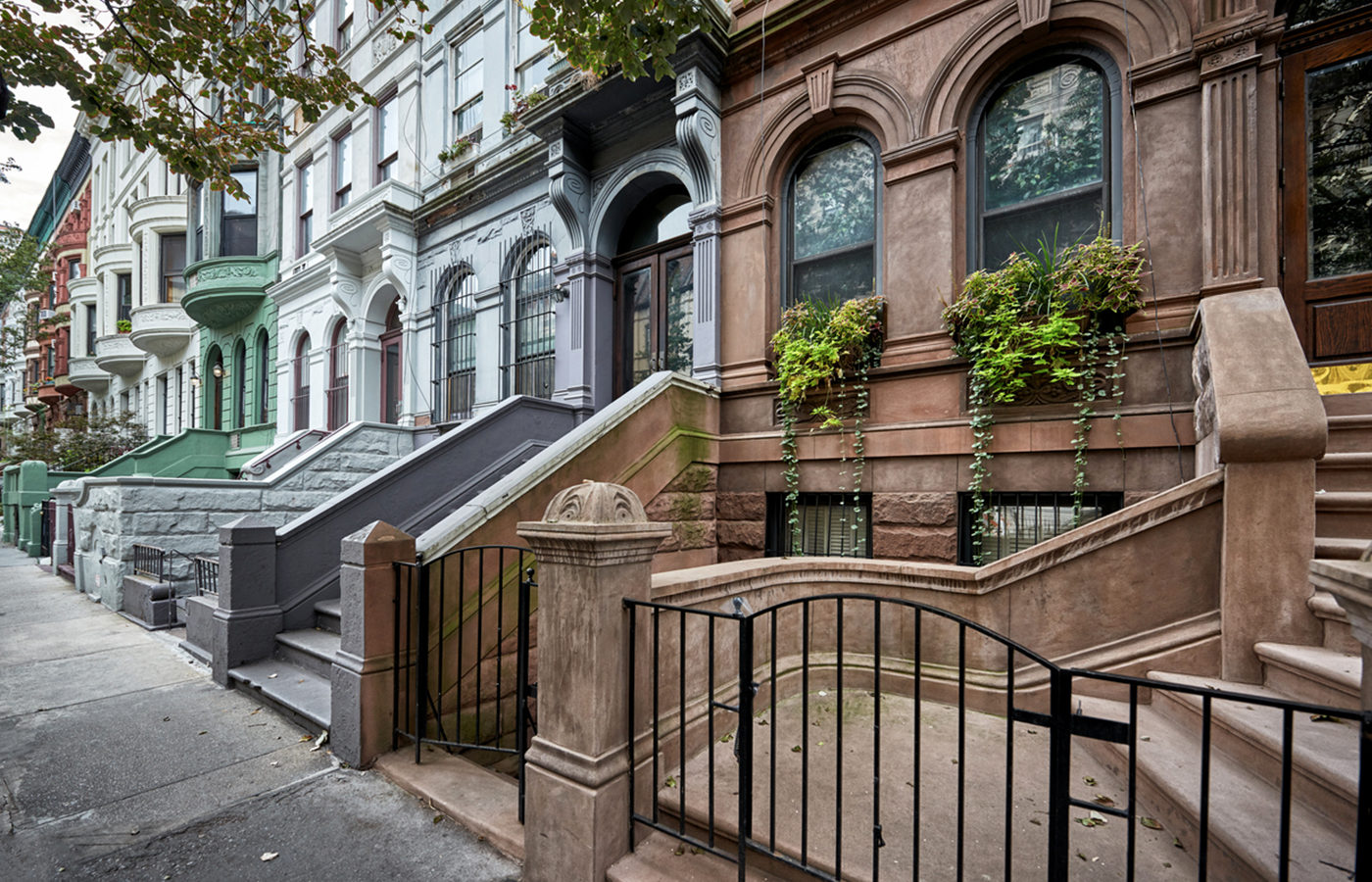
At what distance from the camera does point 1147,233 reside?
518cm

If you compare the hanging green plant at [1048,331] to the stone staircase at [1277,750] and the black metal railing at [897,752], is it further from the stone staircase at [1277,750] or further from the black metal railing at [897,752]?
the black metal railing at [897,752]

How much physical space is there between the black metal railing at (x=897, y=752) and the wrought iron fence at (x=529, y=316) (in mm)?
6449

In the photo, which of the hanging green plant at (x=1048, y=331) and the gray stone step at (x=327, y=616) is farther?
the gray stone step at (x=327, y=616)

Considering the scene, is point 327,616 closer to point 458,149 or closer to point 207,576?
point 207,576

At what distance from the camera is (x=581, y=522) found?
2.91 metres

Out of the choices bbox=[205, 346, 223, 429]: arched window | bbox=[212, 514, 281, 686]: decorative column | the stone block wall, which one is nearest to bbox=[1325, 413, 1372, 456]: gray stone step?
bbox=[212, 514, 281, 686]: decorative column

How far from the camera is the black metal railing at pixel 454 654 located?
4.20 meters

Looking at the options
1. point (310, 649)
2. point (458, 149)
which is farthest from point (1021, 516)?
point (458, 149)

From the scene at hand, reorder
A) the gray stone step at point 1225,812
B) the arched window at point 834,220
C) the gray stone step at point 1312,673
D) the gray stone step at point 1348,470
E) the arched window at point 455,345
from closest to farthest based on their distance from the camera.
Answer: the gray stone step at point 1225,812
the gray stone step at point 1312,673
the gray stone step at point 1348,470
the arched window at point 834,220
the arched window at point 455,345

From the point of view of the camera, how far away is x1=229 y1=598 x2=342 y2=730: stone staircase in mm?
4836

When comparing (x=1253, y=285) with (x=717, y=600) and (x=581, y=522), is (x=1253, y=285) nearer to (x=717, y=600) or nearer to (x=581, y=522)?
(x=717, y=600)

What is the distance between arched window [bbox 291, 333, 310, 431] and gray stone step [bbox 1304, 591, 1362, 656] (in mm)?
17533

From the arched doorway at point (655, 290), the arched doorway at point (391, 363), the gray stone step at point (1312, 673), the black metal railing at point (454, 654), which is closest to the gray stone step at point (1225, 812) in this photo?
the gray stone step at point (1312, 673)

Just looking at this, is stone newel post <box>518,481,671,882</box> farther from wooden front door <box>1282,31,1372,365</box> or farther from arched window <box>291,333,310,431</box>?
arched window <box>291,333,310,431</box>
